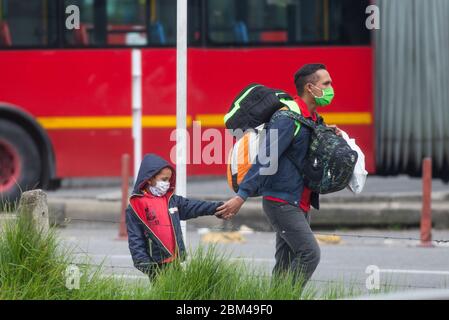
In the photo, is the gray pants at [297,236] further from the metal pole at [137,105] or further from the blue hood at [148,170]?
the metal pole at [137,105]

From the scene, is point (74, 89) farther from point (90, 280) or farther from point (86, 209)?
point (90, 280)

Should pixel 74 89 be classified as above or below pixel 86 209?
above

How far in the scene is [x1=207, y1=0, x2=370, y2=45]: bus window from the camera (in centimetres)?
1501

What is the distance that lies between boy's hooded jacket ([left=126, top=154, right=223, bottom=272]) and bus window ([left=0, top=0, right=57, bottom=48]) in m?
8.26

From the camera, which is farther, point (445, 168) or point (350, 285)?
point (445, 168)

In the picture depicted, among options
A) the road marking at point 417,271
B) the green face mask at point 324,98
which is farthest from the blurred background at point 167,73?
the green face mask at point 324,98

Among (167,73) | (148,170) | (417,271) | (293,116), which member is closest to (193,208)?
(148,170)

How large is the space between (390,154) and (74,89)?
3820 mm

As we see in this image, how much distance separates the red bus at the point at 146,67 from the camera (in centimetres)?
1490

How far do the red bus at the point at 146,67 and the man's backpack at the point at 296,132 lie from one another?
755 cm

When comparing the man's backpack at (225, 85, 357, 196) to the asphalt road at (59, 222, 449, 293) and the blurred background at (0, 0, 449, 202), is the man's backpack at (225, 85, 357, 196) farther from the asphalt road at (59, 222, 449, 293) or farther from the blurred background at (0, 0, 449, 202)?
the blurred background at (0, 0, 449, 202)
